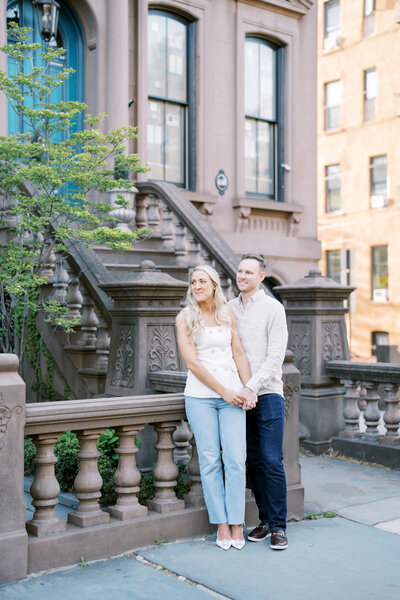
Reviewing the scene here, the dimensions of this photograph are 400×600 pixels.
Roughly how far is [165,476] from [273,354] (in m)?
1.17

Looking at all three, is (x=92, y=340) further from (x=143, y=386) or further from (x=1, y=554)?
(x=1, y=554)

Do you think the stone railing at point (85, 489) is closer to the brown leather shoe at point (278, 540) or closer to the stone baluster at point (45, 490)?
the stone baluster at point (45, 490)

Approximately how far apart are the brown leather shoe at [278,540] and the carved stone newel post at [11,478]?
5.40 ft

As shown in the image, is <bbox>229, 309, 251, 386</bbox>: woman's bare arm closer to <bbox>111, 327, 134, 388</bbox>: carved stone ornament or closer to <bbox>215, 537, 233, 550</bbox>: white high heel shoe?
<bbox>215, 537, 233, 550</bbox>: white high heel shoe

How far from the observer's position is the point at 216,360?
516 centimetres

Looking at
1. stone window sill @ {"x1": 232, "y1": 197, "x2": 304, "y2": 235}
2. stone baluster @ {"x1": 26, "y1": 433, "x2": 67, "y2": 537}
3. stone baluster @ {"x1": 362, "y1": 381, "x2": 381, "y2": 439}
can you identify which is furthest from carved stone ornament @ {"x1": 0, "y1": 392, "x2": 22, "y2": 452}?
stone window sill @ {"x1": 232, "y1": 197, "x2": 304, "y2": 235}

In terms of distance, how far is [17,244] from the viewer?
802 centimetres

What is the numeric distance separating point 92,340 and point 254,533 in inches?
123

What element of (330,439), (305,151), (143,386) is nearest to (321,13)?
(305,151)

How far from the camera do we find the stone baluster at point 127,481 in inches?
202

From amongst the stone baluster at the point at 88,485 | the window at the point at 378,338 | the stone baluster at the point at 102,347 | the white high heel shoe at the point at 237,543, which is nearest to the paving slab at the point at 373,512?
the white high heel shoe at the point at 237,543

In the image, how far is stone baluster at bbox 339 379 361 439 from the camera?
28.0 ft

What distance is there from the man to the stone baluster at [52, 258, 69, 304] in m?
3.11

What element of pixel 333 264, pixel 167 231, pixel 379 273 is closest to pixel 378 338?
pixel 379 273
